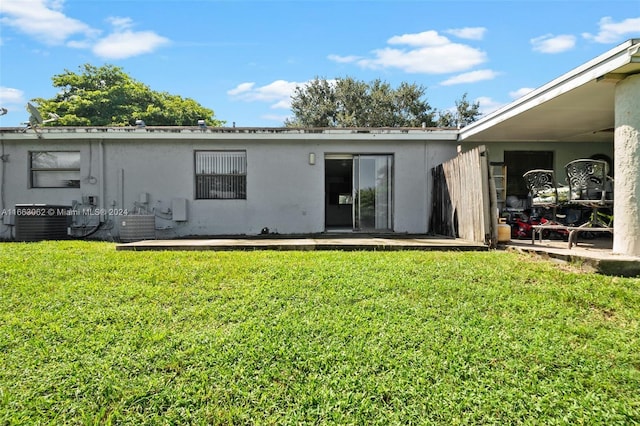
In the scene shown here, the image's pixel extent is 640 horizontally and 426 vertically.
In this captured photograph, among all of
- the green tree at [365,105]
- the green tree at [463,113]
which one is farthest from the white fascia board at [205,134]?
the green tree at [463,113]

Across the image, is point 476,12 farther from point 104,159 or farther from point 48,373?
point 48,373

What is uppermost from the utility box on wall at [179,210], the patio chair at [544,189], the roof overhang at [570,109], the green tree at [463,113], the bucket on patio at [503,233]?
the green tree at [463,113]

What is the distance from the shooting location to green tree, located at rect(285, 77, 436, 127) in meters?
28.3

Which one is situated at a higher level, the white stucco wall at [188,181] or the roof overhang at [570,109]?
the roof overhang at [570,109]

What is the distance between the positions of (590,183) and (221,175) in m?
7.47

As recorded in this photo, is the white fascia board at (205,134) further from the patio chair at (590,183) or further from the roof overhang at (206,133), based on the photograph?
the patio chair at (590,183)

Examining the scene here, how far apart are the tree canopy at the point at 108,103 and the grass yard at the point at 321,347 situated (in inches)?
1048

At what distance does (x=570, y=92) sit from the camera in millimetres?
5617

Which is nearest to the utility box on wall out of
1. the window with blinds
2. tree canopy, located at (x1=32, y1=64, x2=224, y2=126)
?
the window with blinds

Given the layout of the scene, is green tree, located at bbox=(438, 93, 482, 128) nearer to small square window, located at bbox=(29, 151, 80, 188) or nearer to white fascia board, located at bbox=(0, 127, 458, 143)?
white fascia board, located at bbox=(0, 127, 458, 143)

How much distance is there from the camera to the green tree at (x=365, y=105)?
2828cm

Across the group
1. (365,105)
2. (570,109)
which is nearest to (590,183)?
(570,109)

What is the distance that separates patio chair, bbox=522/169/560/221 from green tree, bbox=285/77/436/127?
2156cm

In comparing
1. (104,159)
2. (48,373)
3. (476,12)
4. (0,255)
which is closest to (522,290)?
(48,373)
